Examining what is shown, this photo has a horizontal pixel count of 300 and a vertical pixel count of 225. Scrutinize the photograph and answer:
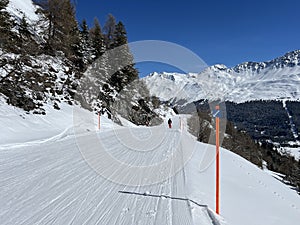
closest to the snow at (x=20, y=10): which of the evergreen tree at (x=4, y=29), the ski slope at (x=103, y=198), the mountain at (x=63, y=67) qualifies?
the mountain at (x=63, y=67)

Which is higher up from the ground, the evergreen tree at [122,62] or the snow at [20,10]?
the snow at [20,10]

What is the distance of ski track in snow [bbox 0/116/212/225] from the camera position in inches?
163

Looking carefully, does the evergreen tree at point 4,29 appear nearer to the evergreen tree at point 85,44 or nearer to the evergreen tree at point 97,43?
the evergreen tree at point 85,44

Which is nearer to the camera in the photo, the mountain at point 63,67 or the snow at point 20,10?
the mountain at point 63,67

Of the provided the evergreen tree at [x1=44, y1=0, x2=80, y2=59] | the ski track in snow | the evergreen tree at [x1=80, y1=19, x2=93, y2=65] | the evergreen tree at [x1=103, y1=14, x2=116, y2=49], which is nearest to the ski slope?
the ski track in snow

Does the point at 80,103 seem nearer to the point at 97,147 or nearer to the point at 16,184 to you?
the point at 97,147

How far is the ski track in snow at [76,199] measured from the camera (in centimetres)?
414

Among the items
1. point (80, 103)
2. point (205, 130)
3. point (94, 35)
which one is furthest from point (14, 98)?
point (205, 130)

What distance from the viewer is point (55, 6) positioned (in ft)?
92.9


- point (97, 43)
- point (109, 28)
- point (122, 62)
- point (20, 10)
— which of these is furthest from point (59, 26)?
point (109, 28)

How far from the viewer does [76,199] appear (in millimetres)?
4945

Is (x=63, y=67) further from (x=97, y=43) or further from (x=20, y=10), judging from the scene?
(x=20, y=10)

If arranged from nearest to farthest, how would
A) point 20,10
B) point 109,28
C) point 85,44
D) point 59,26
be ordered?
point 59,26 → point 20,10 → point 85,44 → point 109,28

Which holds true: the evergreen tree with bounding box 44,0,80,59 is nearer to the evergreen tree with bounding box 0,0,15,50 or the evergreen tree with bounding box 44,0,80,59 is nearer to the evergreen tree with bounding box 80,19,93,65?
the evergreen tree with bounding box 80,19,93,65
